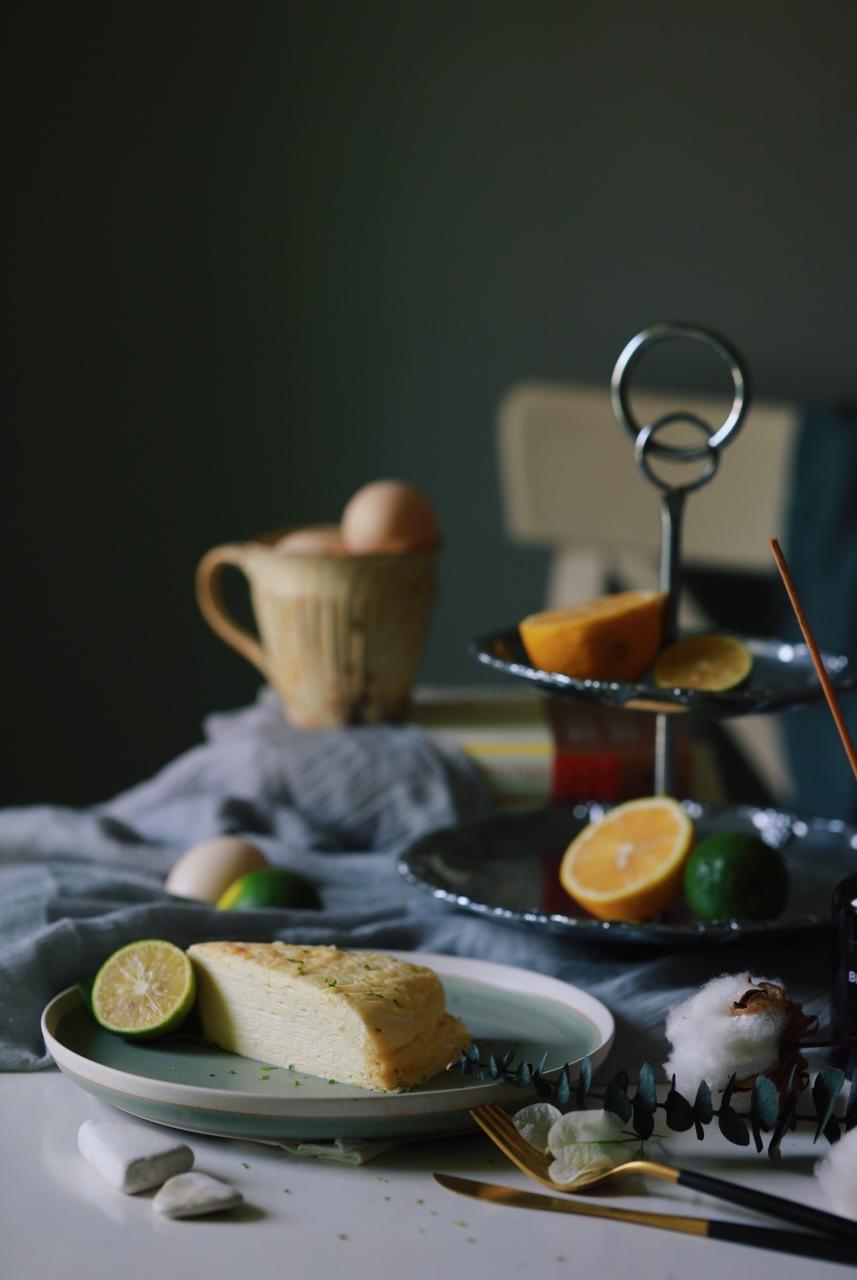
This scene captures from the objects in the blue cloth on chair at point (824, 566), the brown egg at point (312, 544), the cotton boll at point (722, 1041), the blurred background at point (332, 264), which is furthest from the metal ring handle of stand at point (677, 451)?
the blurred background at point (332, 264)

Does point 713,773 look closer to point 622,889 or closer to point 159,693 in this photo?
point 622,889

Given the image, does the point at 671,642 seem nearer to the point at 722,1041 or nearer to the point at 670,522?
the point at 670,522

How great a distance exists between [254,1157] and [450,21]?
204 cm

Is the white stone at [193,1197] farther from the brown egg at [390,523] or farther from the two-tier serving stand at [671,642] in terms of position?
the brown egg at [390,523]

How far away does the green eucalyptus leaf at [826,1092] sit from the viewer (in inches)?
25.2

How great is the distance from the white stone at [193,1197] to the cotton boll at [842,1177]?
0.24 metres

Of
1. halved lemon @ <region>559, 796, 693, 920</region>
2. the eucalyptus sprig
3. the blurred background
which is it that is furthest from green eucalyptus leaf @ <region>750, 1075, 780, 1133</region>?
the blurred background

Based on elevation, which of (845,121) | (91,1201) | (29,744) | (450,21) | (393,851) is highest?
(450,21)

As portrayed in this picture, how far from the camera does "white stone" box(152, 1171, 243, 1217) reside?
0.60 meters

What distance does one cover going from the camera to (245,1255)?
1.90ft

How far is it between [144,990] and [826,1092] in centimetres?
33

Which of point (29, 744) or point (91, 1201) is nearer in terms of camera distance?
point (91, 1201)

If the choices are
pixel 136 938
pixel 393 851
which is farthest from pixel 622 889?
pixel 393 851

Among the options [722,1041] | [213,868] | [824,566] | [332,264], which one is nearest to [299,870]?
A: [213,868]
